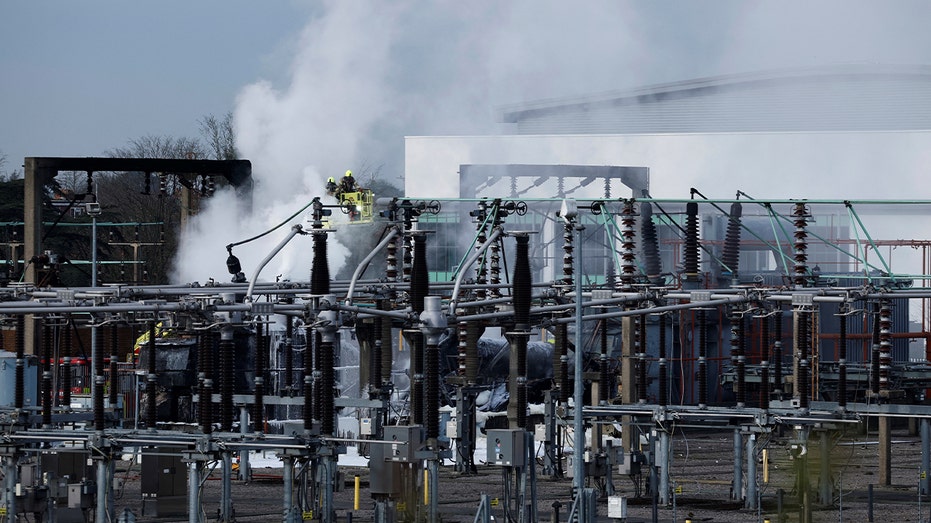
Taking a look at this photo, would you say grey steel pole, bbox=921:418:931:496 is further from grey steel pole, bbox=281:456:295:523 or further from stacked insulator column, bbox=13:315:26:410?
stacked insulator column, bbox=13:315:26:410

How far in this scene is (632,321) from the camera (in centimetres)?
4738

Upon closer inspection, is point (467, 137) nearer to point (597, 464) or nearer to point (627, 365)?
point (627, 365)

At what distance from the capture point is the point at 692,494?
135 feet

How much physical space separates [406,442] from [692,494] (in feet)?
49.0

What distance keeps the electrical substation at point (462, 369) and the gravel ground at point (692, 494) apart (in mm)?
423

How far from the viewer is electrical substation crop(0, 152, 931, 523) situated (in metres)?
29.2

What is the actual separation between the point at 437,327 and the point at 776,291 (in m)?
11.6

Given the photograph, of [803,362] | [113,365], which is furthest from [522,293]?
[113,365]

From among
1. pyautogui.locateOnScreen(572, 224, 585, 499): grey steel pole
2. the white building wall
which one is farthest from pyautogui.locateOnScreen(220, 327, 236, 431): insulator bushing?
the white building wall

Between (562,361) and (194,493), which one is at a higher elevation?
(562,361)

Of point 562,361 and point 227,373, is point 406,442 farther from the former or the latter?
point 562,361

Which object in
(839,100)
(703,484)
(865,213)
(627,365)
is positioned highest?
(839,100)

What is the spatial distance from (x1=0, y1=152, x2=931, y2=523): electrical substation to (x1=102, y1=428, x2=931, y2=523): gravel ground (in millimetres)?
423

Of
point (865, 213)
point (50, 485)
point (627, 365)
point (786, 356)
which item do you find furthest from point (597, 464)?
point (865, 213)
